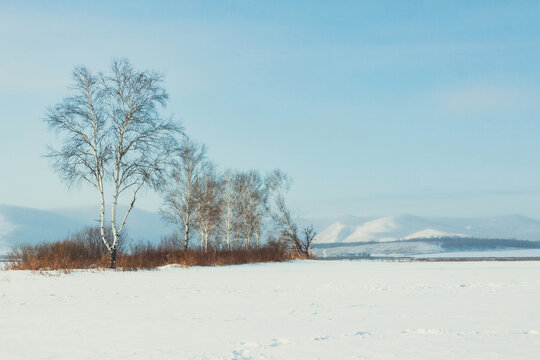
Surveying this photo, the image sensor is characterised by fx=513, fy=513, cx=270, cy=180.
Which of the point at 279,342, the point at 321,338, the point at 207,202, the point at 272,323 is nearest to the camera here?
the point at 279,342

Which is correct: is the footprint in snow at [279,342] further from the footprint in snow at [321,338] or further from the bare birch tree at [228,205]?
the bare birch tree at [228,205]

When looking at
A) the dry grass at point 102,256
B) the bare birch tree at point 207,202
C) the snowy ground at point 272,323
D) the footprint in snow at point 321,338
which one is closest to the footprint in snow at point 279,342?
the snowy ground at point 272,323

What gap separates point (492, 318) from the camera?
367 inches

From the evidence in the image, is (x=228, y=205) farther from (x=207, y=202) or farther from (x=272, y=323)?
(x=272, y=323)

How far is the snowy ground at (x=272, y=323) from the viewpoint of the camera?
6.70 metres

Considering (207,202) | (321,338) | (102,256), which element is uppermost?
(207,202)

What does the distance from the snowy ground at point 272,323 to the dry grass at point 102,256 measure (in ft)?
32.0

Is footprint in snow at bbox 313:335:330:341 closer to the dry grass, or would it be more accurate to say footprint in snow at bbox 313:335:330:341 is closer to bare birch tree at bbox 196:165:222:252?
the dry grass

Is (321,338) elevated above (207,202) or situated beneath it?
situated beneath

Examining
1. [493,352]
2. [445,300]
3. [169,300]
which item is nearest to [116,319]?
[169,300]

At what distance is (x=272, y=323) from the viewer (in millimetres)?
Result: 8984

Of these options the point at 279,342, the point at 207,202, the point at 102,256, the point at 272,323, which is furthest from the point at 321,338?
the point at 207,202

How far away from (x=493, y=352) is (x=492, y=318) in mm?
3043

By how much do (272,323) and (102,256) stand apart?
1925 centimetres
